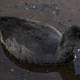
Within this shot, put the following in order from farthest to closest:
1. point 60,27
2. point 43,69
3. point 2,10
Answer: point 2,10, point 60,27, point 43,69

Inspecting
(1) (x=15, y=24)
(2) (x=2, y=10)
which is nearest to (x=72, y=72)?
(1) (x=15, y=24)

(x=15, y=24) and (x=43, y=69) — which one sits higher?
(x=15, y=24)

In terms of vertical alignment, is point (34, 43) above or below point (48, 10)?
above

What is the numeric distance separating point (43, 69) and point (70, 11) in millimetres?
1416

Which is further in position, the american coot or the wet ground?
the wet ground

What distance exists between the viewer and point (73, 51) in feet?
15.8

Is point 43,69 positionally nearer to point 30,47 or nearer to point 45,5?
point 30,47

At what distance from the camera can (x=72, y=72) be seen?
507 centimetres

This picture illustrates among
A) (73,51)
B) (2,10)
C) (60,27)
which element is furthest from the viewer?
(2,10)

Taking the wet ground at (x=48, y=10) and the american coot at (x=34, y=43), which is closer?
the american coot at (x=34, y=43)

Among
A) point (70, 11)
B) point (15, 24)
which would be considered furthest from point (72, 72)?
point (70, 11)

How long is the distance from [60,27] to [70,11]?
0.49 meters

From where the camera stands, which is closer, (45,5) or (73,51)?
(73,51)

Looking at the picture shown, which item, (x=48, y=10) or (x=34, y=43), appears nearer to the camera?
(x=34, y=43)
